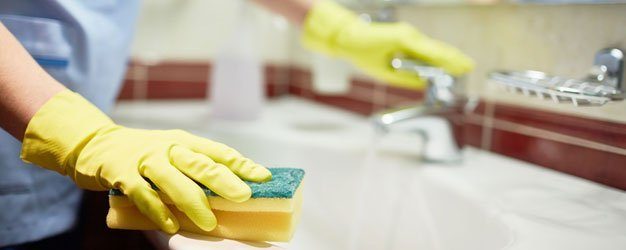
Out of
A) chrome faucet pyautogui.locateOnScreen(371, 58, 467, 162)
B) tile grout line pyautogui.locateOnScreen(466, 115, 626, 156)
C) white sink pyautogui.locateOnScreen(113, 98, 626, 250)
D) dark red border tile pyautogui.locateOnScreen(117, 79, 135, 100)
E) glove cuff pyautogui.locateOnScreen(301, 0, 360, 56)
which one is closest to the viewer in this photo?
white sink pyautogui.locateOnScreen(113, 98, 626, 250)

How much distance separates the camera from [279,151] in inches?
38.6

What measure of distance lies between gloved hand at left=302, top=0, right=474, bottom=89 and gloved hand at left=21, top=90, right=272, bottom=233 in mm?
442

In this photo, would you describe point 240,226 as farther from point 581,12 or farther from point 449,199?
point 581,12

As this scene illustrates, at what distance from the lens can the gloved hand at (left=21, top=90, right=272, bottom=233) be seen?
1.69ft

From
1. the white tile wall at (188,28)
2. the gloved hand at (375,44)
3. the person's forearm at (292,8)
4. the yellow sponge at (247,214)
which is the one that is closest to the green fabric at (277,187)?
the yellow sponge at (247,214)

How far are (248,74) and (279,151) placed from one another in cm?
28

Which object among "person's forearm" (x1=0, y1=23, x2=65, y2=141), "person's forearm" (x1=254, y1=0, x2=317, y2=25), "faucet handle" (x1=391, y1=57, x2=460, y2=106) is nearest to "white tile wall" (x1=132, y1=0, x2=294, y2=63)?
"person's forearm" (x1=254, y1=0, x2=317, y2=25)

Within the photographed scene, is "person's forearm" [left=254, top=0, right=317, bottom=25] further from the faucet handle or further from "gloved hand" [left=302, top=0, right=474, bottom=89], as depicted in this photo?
the faucet handle

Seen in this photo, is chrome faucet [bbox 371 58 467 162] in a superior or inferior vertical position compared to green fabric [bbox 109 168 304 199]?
superior

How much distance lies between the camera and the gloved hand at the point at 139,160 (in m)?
0.52

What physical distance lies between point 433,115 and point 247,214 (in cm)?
46

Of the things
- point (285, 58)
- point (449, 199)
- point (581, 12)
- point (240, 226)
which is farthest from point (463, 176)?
point (285, 58)

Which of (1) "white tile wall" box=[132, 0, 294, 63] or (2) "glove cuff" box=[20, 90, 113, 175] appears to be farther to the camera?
(1) "white tile wall" box=[132, 0, 294, 63]

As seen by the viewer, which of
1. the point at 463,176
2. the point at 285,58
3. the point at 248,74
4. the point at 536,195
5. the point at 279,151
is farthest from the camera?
the point at 285,58
